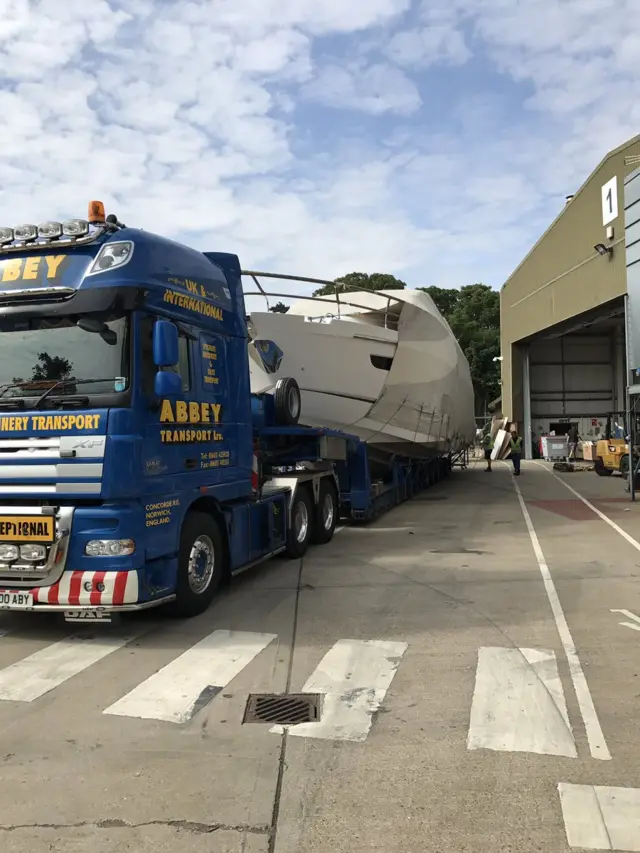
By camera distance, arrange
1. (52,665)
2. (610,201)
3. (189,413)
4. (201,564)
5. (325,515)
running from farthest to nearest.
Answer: (610,201), (325,515), (201,564), (189,413), (52,665)

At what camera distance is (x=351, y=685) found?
4859 mm

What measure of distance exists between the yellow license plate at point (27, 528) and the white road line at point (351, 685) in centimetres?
243

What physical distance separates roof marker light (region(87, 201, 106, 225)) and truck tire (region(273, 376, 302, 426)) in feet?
14.9

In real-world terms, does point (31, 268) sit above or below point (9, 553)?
above

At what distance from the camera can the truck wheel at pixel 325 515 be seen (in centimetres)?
1079

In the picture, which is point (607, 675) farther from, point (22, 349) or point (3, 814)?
point (22, 349)

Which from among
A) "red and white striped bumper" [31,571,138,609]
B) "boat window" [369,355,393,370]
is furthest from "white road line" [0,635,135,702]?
"boat window" [369,355,393,370]

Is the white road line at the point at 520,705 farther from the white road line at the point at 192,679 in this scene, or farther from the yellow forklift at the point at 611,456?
the yellow forklift at the point at 611,456

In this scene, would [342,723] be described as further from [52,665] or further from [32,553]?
[32,553]

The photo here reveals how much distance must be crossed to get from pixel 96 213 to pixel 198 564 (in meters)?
3.35

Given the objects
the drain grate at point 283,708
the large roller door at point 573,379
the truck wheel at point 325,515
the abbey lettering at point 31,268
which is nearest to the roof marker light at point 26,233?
the abbey lettering at point 31,268

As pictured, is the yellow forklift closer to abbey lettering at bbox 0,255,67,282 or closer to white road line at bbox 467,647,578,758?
white road line at bbox 467,647,578,758

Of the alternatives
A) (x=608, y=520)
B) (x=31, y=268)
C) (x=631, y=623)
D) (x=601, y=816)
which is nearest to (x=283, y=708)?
(x=601, y=816)

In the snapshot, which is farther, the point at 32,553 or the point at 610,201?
the point at 610,201
